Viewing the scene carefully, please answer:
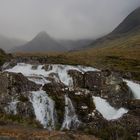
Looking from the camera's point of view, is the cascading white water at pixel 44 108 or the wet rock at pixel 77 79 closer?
the cascading white water at pixel 44 108

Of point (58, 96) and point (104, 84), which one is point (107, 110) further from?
point (104, 84)

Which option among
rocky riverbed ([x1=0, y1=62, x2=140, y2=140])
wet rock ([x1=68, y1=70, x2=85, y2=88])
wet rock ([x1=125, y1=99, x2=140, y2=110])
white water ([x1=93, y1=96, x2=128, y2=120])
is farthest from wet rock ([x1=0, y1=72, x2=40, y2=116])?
wet rock ([x1=68, y1=70, x2=85, y2=88])

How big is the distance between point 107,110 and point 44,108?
40.0 ft

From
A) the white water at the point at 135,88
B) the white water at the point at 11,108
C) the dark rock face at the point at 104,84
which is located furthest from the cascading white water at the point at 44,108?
the white water at the point at 135,88

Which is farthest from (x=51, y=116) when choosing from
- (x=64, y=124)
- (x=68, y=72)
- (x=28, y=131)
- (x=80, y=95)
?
(x=68, y=72)

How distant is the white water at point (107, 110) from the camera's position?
2601 inches

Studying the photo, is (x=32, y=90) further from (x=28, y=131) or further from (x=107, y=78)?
(x=28, y=131)

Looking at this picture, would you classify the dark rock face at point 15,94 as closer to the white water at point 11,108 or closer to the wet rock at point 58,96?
the white water at point 11,108

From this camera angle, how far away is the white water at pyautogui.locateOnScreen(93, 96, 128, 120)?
2601 inches

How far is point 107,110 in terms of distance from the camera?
2657 inches

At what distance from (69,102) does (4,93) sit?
451 inches

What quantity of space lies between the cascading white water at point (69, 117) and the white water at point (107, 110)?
5.49 metres

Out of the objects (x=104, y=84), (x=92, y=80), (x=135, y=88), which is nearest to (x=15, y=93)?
(x=104, y=84)

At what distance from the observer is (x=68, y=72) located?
309 ft
